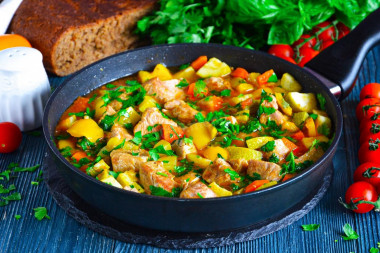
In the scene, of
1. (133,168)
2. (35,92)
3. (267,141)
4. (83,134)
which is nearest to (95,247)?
(133,168)

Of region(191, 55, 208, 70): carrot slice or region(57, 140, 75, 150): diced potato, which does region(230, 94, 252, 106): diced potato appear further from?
region(57, 140, 75, 150): diced potato

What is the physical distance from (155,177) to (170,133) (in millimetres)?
546

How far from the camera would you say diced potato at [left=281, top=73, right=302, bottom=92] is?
4.25m

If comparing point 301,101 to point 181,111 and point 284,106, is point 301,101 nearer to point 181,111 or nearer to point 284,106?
point 284,106

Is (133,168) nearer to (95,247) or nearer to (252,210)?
(95,247)

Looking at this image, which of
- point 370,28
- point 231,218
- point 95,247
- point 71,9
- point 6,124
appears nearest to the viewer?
point 231,218

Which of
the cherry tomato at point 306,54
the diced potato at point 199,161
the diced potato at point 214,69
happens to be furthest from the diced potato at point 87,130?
the cherry tomato at point 306,54

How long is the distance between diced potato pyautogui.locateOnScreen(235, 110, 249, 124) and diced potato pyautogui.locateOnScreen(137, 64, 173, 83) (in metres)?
0.81

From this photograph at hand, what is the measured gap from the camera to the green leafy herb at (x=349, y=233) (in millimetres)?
3418

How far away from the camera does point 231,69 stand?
456 cm

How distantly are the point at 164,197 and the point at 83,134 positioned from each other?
103 centimetres

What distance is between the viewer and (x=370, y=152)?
12.7 ft

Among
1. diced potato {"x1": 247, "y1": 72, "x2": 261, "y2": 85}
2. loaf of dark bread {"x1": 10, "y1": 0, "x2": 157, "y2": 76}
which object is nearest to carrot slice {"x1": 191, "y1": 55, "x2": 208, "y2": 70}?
diced potato {"x1": 247, "y1": 72, "x2": 261, "y2": 85}

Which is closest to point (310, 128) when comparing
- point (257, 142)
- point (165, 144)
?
point (257, 142)
